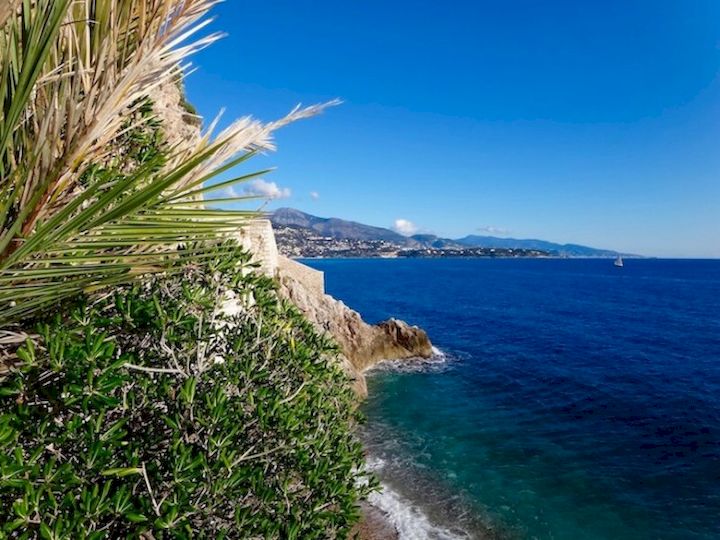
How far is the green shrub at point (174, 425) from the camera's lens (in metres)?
2.91

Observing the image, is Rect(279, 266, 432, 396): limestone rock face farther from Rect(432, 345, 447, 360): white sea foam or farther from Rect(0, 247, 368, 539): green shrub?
Rect(0, 247, 368, 539): green shrub

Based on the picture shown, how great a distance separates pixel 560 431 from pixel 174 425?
20.3m

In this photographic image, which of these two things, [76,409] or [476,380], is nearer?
[76,409]

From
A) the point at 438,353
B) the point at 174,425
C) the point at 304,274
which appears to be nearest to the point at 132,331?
the point at 174,425

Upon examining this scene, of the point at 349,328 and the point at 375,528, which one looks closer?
the point at 375,528

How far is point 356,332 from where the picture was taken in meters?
30.9

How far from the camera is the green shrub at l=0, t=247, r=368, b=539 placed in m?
2.91

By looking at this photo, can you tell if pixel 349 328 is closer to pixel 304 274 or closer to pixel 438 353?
pixel 304 274

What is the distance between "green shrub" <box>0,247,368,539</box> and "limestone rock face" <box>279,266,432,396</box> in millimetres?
21590

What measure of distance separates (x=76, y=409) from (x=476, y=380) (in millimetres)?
26528

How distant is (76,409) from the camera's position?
Answer: 3311mm

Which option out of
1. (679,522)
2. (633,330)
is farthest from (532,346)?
(679,522)

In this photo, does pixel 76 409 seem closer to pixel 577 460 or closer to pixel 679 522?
pixel 679 522

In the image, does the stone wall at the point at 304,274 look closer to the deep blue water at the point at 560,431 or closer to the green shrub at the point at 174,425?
the deep blue water at the point at 560,431
